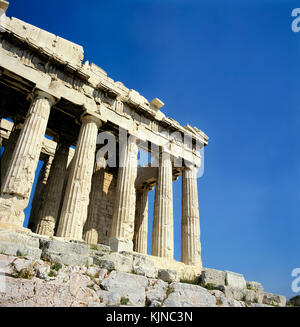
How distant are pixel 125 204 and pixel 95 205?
174 inches

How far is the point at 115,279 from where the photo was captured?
6754 millimetres

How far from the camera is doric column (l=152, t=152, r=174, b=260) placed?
15234 millimetres

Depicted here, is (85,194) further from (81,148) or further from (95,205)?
(95,205)

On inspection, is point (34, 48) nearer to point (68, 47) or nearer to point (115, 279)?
point (68, 47)

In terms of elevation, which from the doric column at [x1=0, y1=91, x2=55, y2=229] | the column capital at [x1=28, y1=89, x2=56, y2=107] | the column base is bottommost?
the column base

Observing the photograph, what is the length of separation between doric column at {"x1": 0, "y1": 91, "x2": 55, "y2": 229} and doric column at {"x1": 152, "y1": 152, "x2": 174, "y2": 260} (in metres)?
7.48

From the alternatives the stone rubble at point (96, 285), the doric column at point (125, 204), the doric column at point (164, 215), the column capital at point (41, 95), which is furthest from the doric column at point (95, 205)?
the stone rubble at point (96, 285)

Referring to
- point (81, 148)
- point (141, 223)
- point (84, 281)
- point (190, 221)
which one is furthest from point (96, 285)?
point (141, 223)

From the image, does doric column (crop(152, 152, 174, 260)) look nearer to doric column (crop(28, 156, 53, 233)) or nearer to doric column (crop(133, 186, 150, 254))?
doric column (crop(133, 186, 150, 254))

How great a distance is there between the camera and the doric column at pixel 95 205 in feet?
57.9

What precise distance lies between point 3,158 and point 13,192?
5455 mm

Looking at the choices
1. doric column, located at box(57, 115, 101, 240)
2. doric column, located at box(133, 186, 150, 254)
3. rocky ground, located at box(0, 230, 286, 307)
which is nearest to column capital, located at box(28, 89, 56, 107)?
doric column, located at box(57, 115, 101, 240)

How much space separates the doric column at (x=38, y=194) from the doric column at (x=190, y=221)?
29.2 feet
